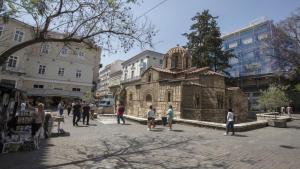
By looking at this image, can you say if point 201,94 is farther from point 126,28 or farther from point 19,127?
point 19,127

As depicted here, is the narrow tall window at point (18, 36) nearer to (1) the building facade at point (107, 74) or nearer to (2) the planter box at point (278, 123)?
(2) the planter box at point (278, 123)

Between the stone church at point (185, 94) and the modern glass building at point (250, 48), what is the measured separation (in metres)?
20.6

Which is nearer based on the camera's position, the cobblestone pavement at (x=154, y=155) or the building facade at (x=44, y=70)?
the cobblestone pavement at (x=154, y=155)

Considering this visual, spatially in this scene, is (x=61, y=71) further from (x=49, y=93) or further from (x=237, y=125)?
(x=237, y=125)

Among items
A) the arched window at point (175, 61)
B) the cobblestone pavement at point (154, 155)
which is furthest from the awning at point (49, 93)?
the cobblestone pavement at point (154, 155)

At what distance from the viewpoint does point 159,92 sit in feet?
77.7

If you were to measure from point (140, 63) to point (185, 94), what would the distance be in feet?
103

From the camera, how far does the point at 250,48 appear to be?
160ft

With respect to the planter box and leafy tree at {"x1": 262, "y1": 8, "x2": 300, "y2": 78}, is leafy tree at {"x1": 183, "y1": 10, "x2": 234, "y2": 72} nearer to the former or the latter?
leafy tree at {"x1": 262, "y1": 8, "x2": 300, "y2": 78}

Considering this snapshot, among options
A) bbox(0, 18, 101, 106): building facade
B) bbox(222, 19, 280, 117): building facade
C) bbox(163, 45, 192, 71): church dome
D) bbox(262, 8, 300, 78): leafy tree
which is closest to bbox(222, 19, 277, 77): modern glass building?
bbox(222, 19, 280, 117): building facade

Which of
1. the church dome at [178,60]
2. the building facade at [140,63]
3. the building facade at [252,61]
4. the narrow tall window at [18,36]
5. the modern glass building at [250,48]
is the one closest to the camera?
the narrow tall window at [18,36]

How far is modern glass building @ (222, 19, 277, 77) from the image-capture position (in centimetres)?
4475

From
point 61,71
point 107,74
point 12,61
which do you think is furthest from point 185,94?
point 107,74

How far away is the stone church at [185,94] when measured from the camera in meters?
20.2
